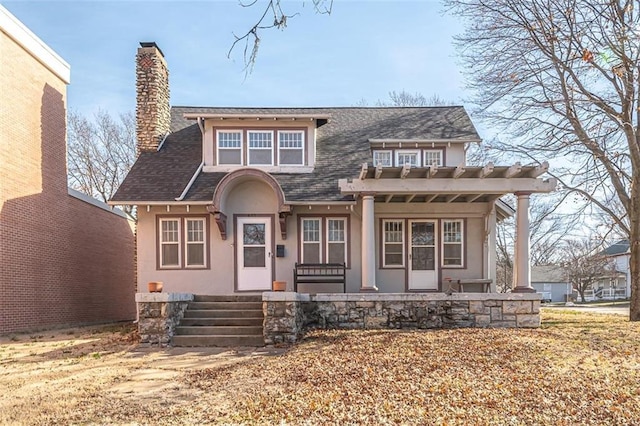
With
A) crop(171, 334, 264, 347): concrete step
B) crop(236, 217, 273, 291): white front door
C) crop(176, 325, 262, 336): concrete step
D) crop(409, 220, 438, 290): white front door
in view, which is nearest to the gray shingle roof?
crop(236, 217, 273, 291): white front door

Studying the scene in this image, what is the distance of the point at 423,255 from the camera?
12.3m

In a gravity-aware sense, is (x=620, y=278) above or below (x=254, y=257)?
below

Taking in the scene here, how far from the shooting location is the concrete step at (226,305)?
33.4 ft

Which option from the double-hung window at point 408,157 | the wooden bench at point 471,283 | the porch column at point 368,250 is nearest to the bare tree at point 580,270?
the wooden bench at point 471,283

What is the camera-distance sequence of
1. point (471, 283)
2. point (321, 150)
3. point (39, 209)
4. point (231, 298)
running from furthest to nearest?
1. point (321, 150)
2. point (39, 209)
3. point (471, 283)
4. point (231, 298)

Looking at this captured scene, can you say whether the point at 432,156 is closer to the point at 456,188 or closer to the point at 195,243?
the point at 456,188

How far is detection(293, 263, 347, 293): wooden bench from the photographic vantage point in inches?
462

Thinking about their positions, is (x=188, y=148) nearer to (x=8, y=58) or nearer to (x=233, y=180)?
(x=233, y=180)

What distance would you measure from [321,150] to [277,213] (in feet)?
8.58

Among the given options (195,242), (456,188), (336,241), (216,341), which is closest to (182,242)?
(195,242)

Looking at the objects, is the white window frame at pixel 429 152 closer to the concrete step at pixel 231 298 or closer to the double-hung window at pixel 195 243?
the concrete step at pixel 231 298

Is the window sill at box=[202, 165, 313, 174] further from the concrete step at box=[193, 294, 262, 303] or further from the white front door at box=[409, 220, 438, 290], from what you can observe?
the concrete step at box=[193, 294, 262, 303]

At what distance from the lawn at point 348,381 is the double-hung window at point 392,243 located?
10.6ft

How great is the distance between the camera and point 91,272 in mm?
15133
